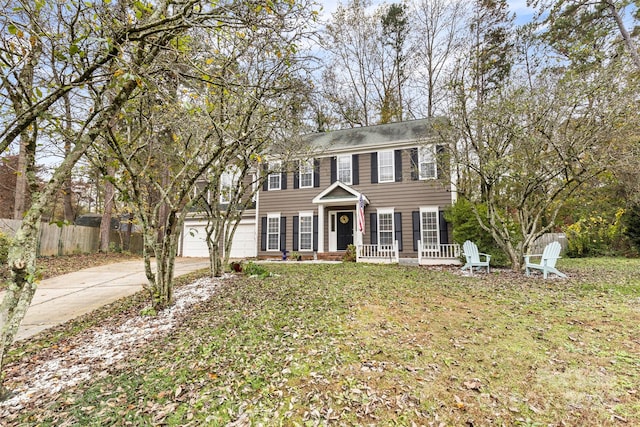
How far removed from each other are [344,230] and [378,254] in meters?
2.41

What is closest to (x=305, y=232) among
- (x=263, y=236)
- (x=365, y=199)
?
(x=263, y=236)

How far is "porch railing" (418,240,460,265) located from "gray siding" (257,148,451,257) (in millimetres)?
621

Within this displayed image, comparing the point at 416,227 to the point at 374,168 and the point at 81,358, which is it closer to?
the point at 374,168

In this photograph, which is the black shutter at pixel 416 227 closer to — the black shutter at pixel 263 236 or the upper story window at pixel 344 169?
the upper story window at pixel 344 169

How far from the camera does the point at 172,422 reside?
8.21 feet

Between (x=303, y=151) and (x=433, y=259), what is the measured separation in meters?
6.45

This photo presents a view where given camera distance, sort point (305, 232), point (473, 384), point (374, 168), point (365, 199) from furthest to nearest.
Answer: point (305, 232) < point (374, 168) < point (365, 199) < point (473, 384)

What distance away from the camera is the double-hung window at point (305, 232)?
45.2 ft

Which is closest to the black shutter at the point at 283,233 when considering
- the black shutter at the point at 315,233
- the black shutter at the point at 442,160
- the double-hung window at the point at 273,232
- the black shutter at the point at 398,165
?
the double-hung window at the point at 273,232

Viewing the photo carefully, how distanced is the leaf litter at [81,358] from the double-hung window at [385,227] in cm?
893

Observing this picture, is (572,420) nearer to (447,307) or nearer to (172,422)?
(447,307)

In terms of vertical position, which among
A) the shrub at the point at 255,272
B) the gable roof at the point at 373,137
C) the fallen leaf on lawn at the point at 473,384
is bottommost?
the fallen leaf on lawn at the point at 473,384

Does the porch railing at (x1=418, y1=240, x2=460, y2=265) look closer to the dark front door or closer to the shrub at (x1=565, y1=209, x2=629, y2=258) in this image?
the dark front door

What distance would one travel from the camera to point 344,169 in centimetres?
1373
